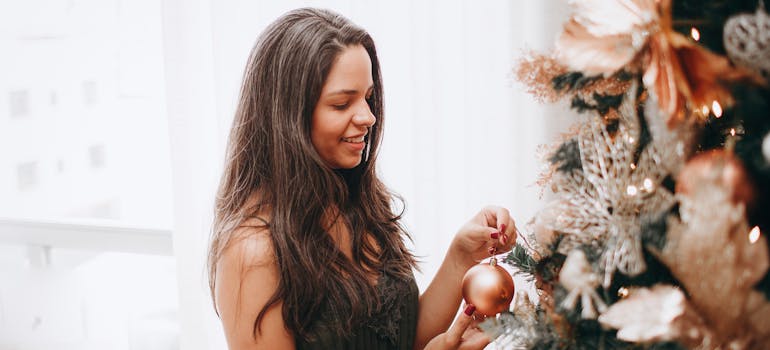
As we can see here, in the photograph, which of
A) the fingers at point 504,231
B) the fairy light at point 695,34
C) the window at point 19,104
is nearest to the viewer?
the fairy light at point 695,34

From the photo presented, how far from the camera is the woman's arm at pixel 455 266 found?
3.77ft

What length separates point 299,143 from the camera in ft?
3.54


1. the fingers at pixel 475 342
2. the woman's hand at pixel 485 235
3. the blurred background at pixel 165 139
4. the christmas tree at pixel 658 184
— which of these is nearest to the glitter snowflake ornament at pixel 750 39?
the christmas tree at pixel 658 184

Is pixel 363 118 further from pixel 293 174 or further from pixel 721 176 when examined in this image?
pixel 721 176

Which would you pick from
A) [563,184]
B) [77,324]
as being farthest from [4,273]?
[563,184]

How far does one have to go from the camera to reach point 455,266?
1271 millimetres

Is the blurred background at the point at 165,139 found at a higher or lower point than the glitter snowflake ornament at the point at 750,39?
lower

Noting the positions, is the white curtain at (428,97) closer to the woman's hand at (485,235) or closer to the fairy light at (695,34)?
the woman's hand at (485,235)

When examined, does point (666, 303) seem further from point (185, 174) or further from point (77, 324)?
point (77, 324)

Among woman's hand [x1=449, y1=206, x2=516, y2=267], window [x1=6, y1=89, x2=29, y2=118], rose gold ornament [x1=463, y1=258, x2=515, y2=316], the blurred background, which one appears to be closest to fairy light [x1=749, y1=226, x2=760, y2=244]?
rose gold ornament [x1=463, y1=258, x2=515, y2=316]

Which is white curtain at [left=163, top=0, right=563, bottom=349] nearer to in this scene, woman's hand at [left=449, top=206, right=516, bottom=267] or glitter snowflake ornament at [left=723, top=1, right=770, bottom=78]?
woman's hand at [left=449, top=206, right=516, bottom=267]

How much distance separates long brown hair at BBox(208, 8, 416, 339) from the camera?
1.07m

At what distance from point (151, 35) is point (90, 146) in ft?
1.36

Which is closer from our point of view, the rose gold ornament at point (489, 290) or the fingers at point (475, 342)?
the rose gold ornament at point (489, 290)
